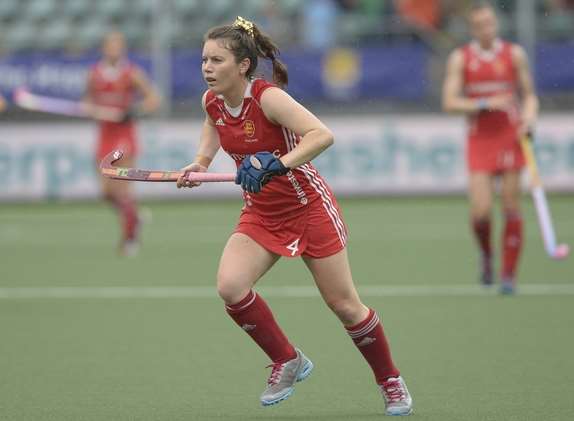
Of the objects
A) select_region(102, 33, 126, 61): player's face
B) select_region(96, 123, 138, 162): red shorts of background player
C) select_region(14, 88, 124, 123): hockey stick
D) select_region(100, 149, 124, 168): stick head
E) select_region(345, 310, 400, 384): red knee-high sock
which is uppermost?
select_region(100, 149, 124, 168): stick head

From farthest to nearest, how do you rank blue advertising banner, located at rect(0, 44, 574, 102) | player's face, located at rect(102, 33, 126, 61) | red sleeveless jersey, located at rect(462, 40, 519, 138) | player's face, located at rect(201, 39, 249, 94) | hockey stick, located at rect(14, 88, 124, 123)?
blue advertising banner, located at rect(0, 44, 574, 102)
hockey stick, located at rect(14, 88, 124, 123)
player's face, located at rect(102, 33, 126, 61)
red sleeveless jersey, located at rect(462, 40, 519, 138)
player's face, located at rect(201, 39, 249, 94)

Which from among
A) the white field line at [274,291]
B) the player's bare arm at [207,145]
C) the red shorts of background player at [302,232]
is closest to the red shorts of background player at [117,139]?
the white field line at [274,291]

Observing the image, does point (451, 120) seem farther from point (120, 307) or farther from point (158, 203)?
point (120, 307)

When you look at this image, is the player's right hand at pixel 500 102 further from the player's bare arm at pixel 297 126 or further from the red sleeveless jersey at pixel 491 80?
the player's bare arm at pixel 297 126

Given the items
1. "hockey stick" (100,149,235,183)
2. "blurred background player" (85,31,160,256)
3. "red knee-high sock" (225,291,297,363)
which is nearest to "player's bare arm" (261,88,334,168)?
"hockey stick" (100,149,235,183)

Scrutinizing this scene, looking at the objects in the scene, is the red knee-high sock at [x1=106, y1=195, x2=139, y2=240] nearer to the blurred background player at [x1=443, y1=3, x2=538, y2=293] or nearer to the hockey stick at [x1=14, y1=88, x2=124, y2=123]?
the hockey stick at [x1=14, y1=88, x2=124, y2=123]

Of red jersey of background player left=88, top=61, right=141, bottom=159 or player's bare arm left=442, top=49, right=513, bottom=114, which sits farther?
red jersey of background player left=88, top=61, right=141, bottom=159

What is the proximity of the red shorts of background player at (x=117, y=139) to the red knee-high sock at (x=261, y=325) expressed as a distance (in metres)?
8.29

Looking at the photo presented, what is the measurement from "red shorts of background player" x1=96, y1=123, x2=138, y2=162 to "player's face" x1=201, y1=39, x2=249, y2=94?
27.6ft

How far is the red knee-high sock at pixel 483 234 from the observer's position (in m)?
9.52

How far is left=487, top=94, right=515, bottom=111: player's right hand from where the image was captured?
9.45 metres

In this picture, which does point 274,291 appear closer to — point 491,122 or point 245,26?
point 491,122

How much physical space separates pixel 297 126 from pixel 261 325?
2.77 feet

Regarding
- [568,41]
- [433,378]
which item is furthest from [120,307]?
[568,41]
